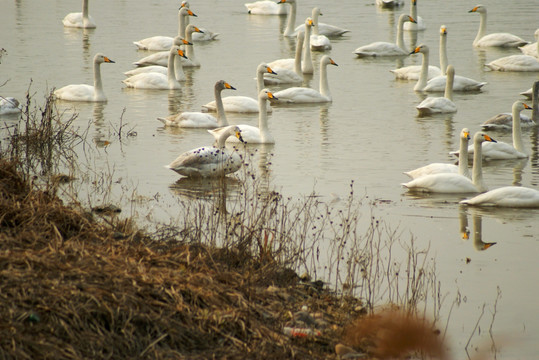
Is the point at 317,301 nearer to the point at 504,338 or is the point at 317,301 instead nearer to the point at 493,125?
the point at 504,338

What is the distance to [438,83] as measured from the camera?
19250 mm

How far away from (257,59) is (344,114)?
22.1 feet

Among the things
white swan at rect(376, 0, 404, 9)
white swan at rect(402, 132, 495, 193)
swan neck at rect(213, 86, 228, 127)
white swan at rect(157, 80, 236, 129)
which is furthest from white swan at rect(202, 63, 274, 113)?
white swan at rect(376, 0, 404, 9)

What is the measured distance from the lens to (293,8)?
2841 cm

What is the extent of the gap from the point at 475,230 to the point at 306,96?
826 cm

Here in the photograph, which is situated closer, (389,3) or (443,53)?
(443,53)

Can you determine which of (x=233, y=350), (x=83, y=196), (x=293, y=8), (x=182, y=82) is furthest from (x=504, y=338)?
(x=293, y=8)

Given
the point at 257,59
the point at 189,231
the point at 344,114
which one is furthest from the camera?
the point at 257,59

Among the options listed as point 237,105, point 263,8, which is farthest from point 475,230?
point 263,8

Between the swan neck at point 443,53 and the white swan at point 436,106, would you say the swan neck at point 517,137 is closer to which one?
the white swan at point 436,106

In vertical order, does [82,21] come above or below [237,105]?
above

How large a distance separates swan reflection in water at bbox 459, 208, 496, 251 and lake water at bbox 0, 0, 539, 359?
0.13ft

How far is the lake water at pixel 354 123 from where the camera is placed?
8562 mm

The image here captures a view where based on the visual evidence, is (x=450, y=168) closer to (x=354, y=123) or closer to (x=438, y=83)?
(x=354, y=123)
